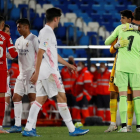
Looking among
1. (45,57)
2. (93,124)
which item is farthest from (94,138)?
(93,124)

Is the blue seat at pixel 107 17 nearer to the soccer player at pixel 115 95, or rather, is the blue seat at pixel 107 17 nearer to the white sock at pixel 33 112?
the soccer player at pixel 115 95

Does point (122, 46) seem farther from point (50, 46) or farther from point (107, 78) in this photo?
point (107, 78)

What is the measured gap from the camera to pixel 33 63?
22.3ft

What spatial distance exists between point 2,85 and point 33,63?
2.19 ft

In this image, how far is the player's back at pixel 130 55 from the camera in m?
6.10

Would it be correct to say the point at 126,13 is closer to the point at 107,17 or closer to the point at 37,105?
the point at 37,105

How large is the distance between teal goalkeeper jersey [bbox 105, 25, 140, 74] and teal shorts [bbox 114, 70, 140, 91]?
0.06m

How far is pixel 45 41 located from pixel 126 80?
143cm

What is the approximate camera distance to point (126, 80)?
20.0 feet

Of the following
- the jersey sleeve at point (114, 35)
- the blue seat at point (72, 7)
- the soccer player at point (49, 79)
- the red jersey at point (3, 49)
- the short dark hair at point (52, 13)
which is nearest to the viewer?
the soccer player at point (49, 79)

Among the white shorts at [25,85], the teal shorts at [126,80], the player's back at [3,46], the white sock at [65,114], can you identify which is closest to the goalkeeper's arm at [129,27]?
the teal shorts at [126,80]

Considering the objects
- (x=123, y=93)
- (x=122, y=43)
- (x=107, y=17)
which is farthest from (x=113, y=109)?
(x=107, y=17)

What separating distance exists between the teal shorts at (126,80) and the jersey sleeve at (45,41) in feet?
4.16

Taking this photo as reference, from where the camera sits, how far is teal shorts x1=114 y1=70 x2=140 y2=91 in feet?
19.9
